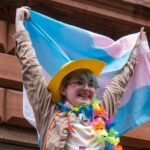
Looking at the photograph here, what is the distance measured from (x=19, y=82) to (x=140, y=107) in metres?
1.79

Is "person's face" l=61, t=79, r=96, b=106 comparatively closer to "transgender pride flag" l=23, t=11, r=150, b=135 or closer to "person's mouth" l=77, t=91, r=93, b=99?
"person's mouth" l=77, t=91, r=93, b=99

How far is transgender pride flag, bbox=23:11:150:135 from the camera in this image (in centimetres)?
475

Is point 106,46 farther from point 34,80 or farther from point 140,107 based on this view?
point 34,80

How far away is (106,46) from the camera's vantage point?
16.9 ft

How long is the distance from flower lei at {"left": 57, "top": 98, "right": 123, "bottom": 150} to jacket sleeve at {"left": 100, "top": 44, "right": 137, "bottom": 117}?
0.17 meters

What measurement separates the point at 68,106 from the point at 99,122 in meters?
0.21

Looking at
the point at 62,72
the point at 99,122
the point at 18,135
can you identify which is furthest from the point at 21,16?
the point at 18,135

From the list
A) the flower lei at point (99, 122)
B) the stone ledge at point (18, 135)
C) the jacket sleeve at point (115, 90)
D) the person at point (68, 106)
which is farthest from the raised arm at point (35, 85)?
the stone ledge at point (18, 135)

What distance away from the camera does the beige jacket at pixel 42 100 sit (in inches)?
151

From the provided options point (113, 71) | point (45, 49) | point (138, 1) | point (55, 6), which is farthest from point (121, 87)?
point (138, 1)

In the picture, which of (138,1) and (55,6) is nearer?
(55,6)

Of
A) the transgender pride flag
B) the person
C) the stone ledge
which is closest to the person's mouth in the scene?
the person

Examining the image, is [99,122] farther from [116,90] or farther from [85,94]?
[116,90]

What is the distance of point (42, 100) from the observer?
401cm
